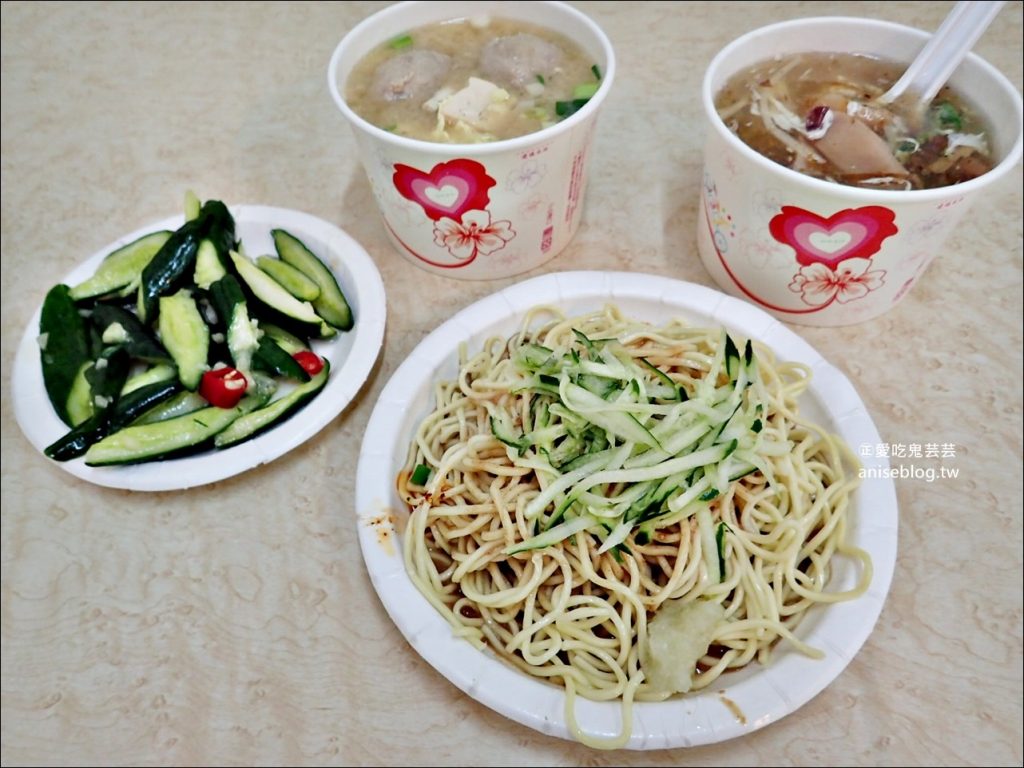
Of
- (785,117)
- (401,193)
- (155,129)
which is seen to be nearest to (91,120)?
(155,129)

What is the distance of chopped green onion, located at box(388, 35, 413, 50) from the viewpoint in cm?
132

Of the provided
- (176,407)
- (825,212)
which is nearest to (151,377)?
(176,407)

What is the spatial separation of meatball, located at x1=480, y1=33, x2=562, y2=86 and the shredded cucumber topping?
515 millimetres

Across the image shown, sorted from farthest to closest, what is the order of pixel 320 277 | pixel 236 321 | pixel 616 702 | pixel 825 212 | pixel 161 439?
pixel 320 277 → pixel 236 321 → pixel 161 439 → pixel 825 212 → pixel 616 702

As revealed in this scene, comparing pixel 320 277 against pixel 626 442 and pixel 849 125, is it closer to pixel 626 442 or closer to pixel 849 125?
pixel 626 442

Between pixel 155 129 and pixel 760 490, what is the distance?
173 centimetres

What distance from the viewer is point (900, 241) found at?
1.08m

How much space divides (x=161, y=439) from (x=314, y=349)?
12.5 inches

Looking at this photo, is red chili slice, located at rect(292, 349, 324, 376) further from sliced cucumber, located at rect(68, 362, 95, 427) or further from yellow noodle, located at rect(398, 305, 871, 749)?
sliced cucumber, located at rect(68, 362, 95, 427)

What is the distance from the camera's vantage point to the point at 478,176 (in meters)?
1.14

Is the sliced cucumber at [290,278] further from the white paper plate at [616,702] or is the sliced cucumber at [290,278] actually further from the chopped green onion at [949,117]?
the chopped green onion at [949,117]

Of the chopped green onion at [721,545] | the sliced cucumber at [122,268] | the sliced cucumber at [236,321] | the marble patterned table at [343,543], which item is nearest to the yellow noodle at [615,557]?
the chopped green onion at [721,545]

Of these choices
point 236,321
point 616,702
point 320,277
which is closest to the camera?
point 616,702

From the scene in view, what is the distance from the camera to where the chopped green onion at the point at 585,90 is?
1232mm
